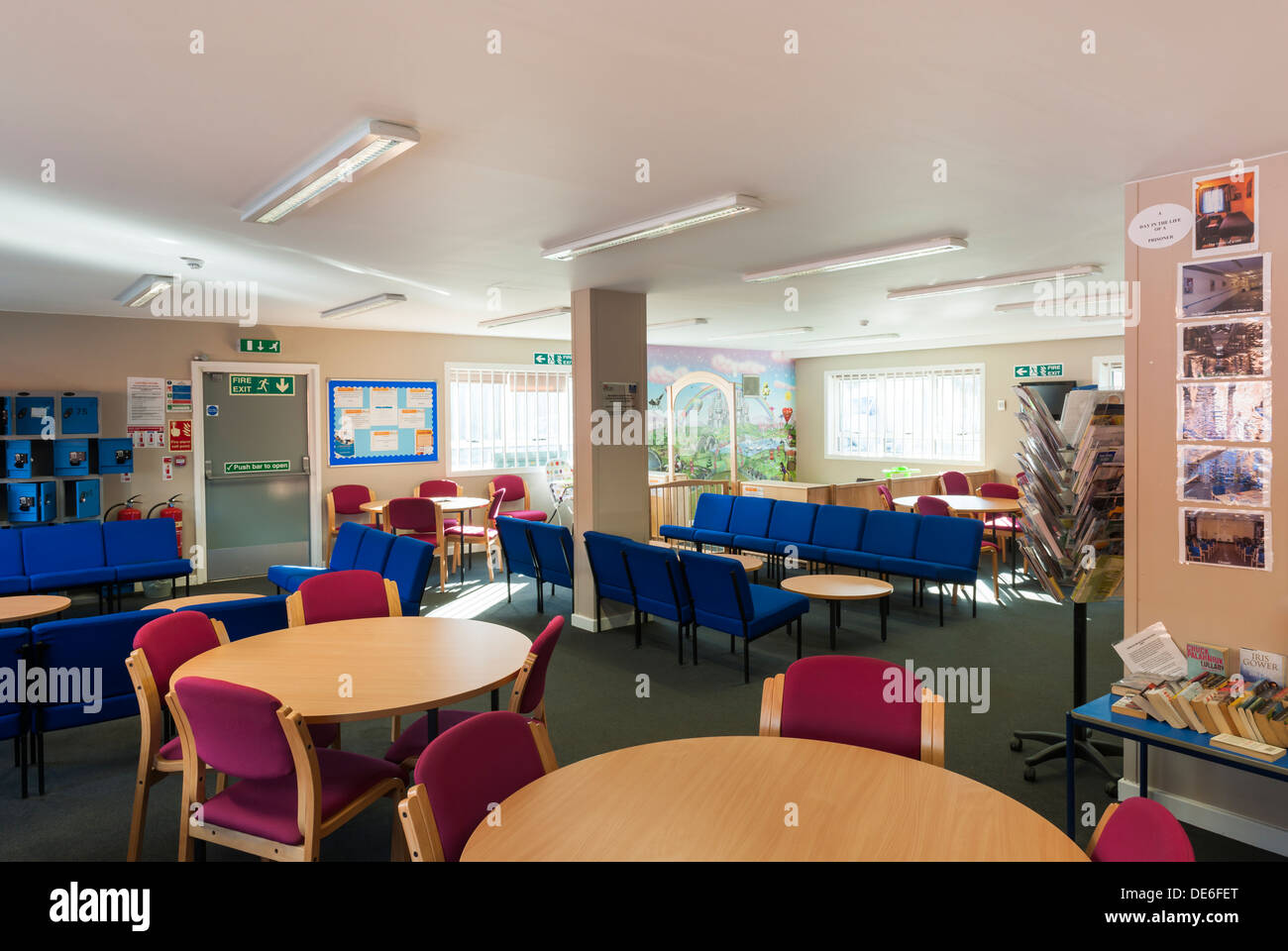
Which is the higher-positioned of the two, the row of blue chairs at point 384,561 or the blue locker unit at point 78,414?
the blue locker unit at point 78,414

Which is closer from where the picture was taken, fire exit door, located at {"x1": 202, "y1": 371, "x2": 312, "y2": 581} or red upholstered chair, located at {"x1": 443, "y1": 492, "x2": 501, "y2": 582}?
fire exit door, located at {"x1": 202, "y1": 371, "x2": 312, "y2": 581}

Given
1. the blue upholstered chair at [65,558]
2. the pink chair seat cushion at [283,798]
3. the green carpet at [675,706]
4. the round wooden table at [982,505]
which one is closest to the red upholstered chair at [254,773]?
the pink chair seat cushion at [283,798]

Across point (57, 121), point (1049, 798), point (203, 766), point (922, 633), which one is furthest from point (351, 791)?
point (922, 633)

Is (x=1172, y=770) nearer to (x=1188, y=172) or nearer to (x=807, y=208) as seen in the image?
(x=1188, y=172)

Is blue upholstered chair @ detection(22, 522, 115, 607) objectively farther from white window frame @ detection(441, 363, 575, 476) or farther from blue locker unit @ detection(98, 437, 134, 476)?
white window frame @ detection(441, 363, 575, 476)

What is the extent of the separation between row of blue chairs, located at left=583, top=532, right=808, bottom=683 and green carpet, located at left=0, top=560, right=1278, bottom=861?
34 centimetres

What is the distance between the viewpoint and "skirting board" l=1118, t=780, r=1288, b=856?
3277mm

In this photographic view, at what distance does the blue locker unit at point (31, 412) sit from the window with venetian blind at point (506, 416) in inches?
166

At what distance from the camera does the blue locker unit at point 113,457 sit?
797 centimetres

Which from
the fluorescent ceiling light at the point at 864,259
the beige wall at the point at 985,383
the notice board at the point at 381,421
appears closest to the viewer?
the fluorescent ceiling light at the point at 864,259

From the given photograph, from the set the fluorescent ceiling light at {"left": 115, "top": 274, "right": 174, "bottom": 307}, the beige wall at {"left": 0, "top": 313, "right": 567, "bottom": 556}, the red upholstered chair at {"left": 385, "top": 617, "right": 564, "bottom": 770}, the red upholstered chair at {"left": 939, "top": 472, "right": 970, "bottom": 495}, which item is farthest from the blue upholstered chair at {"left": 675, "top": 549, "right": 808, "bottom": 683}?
the red upholstered chair at {"left": 939, "top": 472, "right": 970, "bottom": 495}

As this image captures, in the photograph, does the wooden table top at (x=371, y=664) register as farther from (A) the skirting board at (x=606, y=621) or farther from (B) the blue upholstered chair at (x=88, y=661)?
(A) the skirting board at (x=606, y=621)

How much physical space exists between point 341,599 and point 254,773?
5.77 ft
